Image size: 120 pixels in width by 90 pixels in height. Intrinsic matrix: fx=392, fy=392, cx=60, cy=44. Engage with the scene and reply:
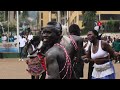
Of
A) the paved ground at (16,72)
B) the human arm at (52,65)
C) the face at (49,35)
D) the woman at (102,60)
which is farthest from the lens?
the paved ground at (16,72)

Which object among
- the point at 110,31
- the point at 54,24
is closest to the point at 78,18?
the point at 110,31

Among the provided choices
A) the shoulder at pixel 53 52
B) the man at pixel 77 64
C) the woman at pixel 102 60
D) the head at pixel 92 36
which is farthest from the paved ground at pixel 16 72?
the shoulder at pixel 53 52

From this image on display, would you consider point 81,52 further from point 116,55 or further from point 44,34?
point 44,34

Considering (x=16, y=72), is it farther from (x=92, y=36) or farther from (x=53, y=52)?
(x=53, y=52)

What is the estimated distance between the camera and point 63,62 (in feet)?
10.5

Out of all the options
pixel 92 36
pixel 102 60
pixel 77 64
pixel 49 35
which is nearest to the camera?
pixel 49 35

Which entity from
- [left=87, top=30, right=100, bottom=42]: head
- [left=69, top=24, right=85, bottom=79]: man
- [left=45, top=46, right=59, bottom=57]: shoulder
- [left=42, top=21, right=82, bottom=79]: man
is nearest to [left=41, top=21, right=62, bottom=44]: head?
[left=42, top=21, right=82, bottom=79]: man

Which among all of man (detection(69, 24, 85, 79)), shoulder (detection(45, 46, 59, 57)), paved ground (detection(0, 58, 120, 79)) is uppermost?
shoulder (detection(45, 46, 59, 57))

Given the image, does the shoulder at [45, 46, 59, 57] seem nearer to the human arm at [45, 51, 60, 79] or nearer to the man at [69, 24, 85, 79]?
the human arm at [45, 51, 60, 79]

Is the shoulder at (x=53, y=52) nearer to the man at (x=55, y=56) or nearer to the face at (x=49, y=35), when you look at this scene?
the man at (x=55, y=56)

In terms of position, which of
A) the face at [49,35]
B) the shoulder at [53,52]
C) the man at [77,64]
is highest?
the face at [49,35]

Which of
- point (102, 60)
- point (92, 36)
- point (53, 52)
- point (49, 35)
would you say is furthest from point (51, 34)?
point (92, 36)

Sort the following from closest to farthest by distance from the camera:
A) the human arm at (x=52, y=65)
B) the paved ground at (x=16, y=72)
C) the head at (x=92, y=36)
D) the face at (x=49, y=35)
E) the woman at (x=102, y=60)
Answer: the human arm at (x=52, y=65)
the face at (x=49, y=35)
the woman at (x=102, y=60)
the head at (x=92, y=36)
the paved ground at (x=16, y=72)

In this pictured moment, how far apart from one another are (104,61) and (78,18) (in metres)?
40.6
